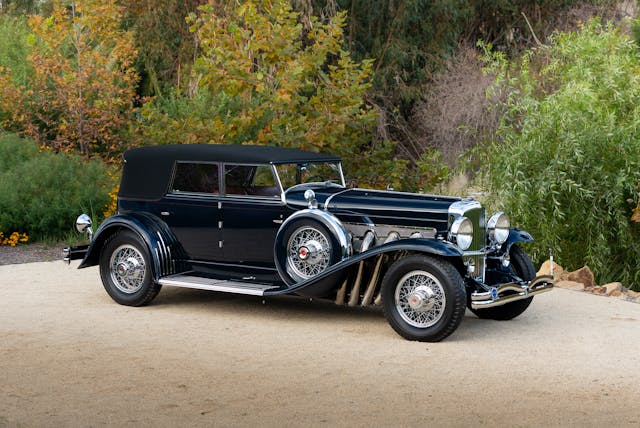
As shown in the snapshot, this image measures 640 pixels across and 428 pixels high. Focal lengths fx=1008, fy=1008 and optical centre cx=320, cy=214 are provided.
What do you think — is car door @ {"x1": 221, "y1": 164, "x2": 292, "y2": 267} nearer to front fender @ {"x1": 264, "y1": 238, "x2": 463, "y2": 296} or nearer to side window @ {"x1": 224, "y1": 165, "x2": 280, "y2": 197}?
side window @ {"x1": 224, "y1": 165, "x2": 280, "y2": 197}

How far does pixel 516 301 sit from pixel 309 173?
225cm

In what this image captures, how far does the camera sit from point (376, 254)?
320 inches

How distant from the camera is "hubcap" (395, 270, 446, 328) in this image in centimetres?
795

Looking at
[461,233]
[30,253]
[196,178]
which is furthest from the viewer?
[30,253]

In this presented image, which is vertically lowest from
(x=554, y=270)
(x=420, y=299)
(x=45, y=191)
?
(x=554, y=270)

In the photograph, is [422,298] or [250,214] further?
[250,214]

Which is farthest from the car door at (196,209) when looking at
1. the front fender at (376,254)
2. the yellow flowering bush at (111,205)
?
the yellow flowering bush at (111,205)

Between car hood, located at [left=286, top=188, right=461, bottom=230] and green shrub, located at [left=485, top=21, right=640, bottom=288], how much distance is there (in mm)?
3553

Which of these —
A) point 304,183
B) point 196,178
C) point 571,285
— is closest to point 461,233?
point 304,183

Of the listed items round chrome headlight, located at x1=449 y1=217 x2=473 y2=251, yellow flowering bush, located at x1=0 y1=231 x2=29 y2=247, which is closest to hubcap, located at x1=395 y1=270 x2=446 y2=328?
round chrome headlight, located at x1=449 y1=217 x2=473 y2=251

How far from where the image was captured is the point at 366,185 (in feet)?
45.4

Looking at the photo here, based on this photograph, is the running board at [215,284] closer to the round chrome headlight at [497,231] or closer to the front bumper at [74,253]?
the front bumper at [74,253]

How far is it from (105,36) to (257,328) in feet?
38.3

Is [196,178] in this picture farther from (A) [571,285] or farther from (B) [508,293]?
(A) [571,285]
